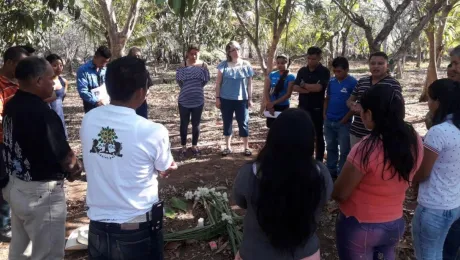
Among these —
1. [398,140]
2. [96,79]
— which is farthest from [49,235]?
[96,79]

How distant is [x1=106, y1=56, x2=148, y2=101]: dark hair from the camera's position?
1.84 meters

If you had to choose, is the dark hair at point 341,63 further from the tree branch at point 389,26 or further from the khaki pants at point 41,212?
the khaki pants at point 41,212

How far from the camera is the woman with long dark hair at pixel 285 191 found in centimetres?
162

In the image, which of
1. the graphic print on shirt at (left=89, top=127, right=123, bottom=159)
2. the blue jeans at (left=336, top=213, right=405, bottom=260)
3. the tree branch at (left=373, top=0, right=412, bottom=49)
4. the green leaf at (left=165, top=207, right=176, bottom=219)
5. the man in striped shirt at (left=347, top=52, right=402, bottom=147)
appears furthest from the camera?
the tree branch at (left=373, top=0, right=412, bottom=49)

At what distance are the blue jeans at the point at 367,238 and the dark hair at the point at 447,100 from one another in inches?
25.3

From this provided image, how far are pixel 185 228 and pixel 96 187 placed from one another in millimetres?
1806

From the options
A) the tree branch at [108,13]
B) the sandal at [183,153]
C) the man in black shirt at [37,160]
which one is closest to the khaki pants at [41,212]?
the man in black shirt at [37,160]

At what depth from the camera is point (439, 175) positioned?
86.6 inches

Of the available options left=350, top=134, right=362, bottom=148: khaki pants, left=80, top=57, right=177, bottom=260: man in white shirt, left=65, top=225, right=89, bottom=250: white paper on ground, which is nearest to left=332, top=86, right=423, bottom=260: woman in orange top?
left=80, top=57, right=177, bottom=260: man in white shirt

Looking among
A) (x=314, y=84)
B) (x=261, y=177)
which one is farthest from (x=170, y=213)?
(x=261, y=177)

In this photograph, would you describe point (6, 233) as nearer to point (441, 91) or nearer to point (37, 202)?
point (37, 202)

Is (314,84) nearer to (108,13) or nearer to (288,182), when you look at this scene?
(288,182)

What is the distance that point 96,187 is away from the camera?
1863mm

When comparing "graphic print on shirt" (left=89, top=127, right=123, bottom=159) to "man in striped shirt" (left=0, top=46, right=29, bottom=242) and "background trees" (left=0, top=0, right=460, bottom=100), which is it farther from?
"man in striped shirt" (left=0, top=46, right=29, bottom=242)
